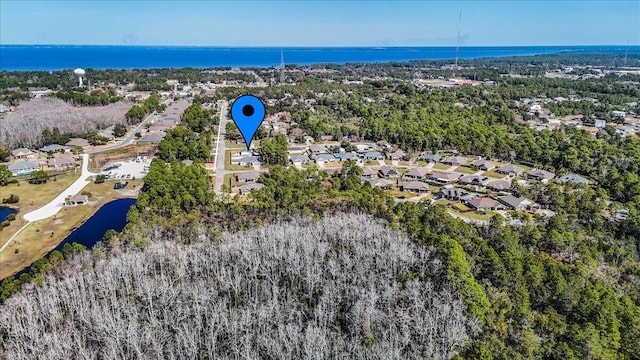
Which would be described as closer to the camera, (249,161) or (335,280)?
(335,280)

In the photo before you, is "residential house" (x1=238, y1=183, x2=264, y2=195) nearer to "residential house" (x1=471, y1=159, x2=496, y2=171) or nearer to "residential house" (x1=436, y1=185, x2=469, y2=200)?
"residential house" (x1=436, y1=185, x2=469, y2=200)

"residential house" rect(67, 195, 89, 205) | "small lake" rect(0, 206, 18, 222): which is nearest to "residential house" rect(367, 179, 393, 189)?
"residential house" rect(67, 195, 89, 205)

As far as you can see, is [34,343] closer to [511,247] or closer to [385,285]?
[385,285]

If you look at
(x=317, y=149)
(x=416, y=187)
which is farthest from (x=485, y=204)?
(x=317, y=149)

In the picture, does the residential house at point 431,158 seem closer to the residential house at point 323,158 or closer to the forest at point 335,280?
the residential house at point 323,158

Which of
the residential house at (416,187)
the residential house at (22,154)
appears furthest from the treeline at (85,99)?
the residential house at (416,187)

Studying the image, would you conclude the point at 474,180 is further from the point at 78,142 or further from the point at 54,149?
the point at 54,149

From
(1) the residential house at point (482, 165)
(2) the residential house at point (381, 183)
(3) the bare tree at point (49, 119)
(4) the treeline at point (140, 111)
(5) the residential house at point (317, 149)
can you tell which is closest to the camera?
(2) the residential house at point (381, 183)
